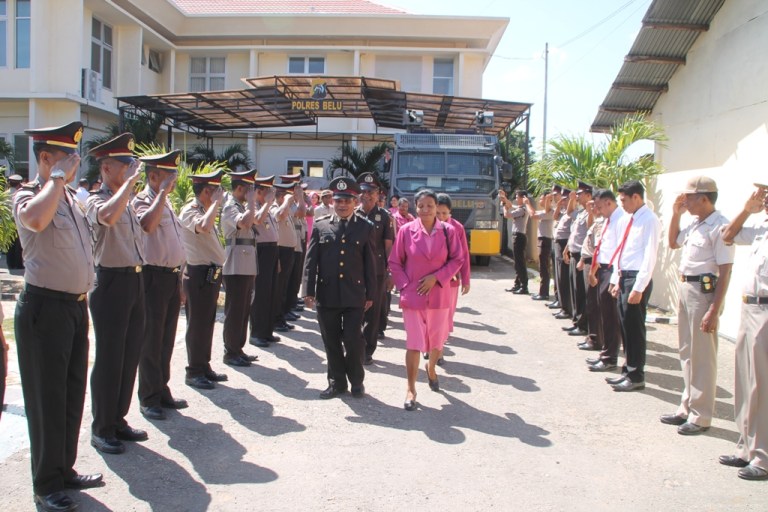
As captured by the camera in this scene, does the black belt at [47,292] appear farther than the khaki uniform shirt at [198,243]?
No

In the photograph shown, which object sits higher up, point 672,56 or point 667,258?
point 672,56

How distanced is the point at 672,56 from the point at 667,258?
3857 millimetres

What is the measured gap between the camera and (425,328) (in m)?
5.92

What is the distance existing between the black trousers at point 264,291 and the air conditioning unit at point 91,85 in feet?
47.3

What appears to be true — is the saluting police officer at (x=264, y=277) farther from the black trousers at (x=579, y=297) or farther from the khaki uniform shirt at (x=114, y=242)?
the black trousers at (x=579, y=297)

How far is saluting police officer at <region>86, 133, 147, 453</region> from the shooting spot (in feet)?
14.4

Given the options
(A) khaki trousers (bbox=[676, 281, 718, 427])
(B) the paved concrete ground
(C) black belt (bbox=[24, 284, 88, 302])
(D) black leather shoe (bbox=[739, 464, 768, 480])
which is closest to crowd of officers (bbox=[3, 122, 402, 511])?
(C) black belt (bbox=[24, 284, 88, 302])

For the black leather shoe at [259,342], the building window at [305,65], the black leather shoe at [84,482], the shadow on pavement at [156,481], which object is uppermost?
the building window at [305,65]

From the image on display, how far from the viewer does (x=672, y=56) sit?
38.2ft

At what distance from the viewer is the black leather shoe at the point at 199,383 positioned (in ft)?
20.1

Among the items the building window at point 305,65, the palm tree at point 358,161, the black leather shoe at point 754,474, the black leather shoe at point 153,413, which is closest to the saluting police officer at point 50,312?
the black leather shoe at point 153,413

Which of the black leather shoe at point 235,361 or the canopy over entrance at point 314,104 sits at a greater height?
the canopy over entrance at point 314,104

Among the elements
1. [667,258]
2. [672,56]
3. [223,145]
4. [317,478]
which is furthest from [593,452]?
[223,145]

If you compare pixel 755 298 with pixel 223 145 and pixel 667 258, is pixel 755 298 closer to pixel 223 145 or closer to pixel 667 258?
pixel 667 258
